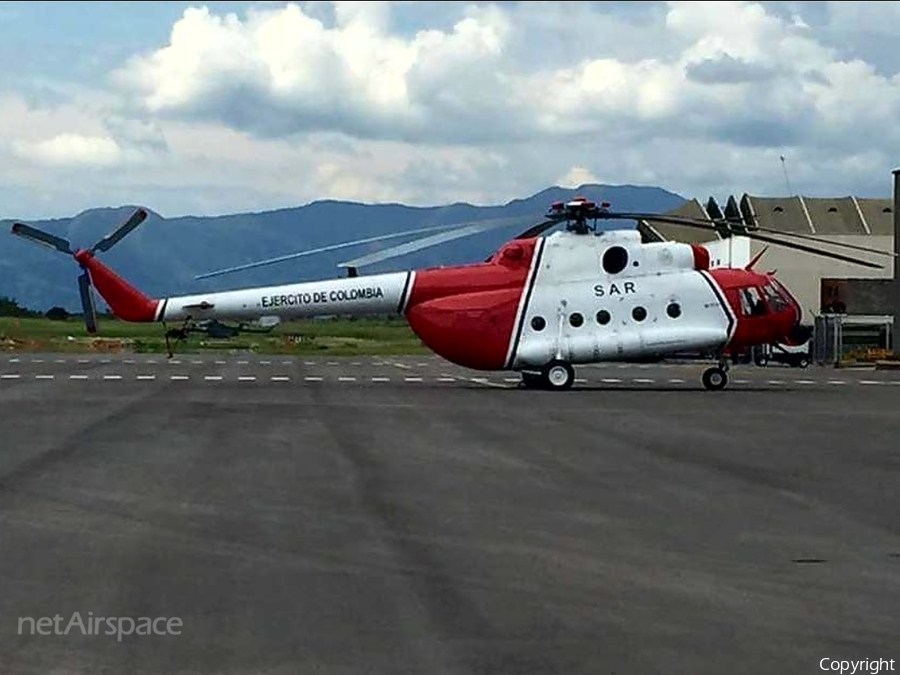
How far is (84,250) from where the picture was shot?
109ft

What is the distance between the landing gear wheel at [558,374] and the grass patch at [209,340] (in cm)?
3110

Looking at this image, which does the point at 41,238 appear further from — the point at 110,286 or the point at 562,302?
the point at 562,302

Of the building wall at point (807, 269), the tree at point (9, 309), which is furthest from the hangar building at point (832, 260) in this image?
the tree at point (9, 309)

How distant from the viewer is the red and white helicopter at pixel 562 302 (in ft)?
104

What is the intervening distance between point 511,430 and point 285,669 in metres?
14.0

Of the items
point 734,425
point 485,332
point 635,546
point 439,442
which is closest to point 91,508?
point 635,546

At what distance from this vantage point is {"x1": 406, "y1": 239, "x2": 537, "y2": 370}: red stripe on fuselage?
31594 millimetres

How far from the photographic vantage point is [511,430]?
20938mm

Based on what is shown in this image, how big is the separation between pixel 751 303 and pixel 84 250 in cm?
1463

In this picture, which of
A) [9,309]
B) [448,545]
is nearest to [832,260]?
[448,545]

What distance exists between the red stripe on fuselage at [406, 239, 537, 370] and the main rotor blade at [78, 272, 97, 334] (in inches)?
299

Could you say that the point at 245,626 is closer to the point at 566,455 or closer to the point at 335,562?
the point at 335,562

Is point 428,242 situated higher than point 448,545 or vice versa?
point 428,242

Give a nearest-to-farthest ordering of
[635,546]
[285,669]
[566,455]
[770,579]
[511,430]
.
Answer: [285,669], [770,579], [635,546], [566,455], [511,430]
